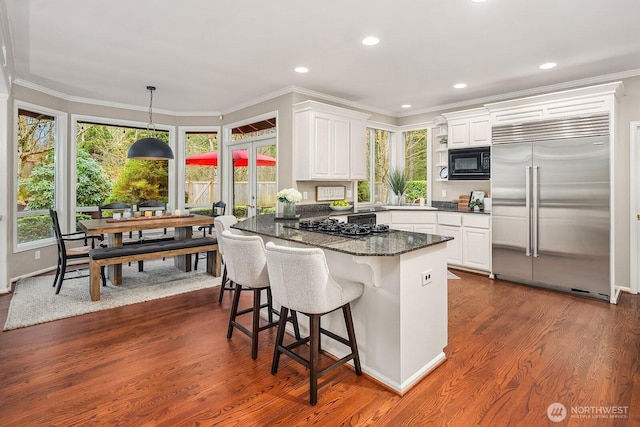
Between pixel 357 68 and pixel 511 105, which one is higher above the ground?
pixel 357 68

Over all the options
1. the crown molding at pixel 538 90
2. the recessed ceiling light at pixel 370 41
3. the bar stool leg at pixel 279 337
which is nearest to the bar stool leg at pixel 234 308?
the bar stool leg at pixel 279 337

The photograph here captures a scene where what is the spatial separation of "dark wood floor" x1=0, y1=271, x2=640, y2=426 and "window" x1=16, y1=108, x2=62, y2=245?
214 centimetres

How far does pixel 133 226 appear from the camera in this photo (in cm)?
429

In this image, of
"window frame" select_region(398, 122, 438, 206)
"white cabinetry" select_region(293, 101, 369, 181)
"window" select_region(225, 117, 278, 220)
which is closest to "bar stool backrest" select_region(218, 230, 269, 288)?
"white cabinetry" select_region(293, 101, 369, 181)

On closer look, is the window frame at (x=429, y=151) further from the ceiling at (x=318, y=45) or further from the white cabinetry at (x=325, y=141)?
the white cabinetry at (x=325, y=141)

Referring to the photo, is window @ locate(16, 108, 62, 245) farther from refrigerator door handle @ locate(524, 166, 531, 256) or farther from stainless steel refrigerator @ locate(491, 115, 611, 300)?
refrigerator door handle @ locate(524, 166, 531, 256)

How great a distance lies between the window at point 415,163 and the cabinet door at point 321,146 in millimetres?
2081

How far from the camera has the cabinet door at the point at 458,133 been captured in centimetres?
532

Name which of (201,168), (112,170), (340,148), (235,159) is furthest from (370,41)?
(112,170)

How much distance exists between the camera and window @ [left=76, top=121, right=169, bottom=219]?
5.89 meters

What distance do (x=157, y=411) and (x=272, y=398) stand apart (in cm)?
67

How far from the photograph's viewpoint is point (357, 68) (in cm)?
416

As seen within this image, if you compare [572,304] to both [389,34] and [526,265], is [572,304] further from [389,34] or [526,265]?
[389,34]

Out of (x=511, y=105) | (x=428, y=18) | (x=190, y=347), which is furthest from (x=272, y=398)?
(x=511, y=105)
